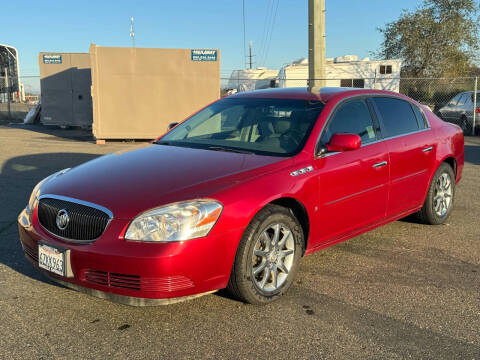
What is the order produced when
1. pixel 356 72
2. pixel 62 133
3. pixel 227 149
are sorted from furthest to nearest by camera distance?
1. pixel 356 72
2. pixel 62 133
3. pixel 227 149

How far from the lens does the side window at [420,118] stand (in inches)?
218

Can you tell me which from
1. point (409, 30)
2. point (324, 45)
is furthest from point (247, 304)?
point (409, 30)

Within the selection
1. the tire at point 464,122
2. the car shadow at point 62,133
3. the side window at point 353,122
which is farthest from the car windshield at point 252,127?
the tire at point 464,122

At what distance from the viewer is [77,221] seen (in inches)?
133

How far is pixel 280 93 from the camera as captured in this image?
16.3 feet

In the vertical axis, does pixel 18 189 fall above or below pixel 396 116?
below

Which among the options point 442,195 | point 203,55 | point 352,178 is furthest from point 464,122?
point 352,178

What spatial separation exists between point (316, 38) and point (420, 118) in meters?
6.74

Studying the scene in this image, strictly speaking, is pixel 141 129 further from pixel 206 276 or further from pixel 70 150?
pixel 206 276

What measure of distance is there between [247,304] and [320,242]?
0.89 metres

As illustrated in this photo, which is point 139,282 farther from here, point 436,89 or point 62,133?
point 436,89

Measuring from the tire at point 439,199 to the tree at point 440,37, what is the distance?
3247cm

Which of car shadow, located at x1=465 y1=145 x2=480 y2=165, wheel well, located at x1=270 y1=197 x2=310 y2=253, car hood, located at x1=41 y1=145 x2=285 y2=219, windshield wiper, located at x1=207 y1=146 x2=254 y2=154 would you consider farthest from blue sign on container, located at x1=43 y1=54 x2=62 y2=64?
wheel well, located at x1=270 y1=197 x2=310 y2=253

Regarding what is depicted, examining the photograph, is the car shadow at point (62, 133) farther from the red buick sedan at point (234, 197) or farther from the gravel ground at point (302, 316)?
the red buick sedan at point (234, 197)
